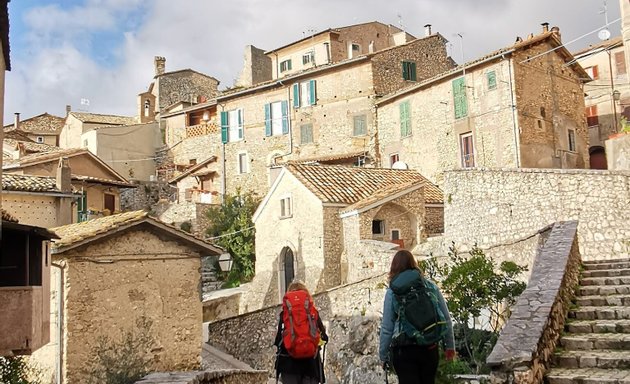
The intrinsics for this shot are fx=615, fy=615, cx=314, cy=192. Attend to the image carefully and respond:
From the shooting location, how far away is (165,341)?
13.4 metres

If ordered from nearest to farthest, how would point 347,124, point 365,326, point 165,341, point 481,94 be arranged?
point 165,341 < point 365,326 < point 481,94 < point 347,124

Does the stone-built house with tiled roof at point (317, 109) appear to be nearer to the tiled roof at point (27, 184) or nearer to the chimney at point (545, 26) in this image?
the chimney at point (545, 26)

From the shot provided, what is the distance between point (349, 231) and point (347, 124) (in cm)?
1356

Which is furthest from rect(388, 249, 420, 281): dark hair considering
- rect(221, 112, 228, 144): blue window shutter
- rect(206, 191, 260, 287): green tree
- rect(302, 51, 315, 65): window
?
rect(302, 51, 315, 65): window

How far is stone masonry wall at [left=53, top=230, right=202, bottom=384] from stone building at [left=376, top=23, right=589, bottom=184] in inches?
621

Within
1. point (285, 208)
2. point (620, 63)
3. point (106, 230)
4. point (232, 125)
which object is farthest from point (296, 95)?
point (106, 230)

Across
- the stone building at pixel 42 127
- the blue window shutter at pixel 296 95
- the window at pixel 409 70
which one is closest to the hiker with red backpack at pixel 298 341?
the window at pixel 409 70

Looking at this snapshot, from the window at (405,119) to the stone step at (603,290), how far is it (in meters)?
21.9

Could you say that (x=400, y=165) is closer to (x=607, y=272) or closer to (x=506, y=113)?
(x=506, y=113)

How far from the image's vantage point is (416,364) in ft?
18.8

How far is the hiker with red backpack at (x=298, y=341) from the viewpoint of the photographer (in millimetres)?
7676

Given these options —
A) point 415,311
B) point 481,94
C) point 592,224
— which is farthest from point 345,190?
point 415,311

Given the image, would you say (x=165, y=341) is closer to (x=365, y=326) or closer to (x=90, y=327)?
(x=90, y=327)

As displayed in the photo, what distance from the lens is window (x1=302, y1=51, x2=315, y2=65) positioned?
4247 cm
